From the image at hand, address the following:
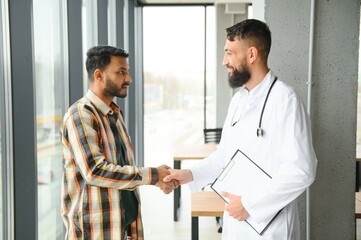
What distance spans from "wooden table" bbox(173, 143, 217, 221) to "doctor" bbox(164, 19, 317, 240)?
2.41 meters

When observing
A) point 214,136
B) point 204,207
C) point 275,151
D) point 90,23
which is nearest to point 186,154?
point 214,136

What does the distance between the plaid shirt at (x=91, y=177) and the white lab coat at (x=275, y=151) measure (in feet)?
1.50

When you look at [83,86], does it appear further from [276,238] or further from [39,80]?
[276,238]

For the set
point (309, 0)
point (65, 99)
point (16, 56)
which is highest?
point (309, 0)

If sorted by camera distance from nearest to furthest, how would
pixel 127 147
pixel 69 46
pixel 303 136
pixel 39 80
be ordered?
1. pixel 303 136
2. pixel 127 147
3. pixel 39 80
4. pixel 69 46

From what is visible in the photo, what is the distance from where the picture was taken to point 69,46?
3.07m

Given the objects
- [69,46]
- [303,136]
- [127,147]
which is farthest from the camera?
[69,46]

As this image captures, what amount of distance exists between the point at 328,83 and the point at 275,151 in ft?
2.82

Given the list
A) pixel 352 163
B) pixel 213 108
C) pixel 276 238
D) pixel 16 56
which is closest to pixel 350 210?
pixel 352 163

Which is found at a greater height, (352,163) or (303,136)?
(303,136)

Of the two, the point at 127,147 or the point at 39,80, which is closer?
the point at 127,147

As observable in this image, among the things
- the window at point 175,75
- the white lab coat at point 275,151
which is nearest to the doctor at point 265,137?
the white lab coat at point 275,151

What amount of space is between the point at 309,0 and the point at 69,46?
1.77 meters

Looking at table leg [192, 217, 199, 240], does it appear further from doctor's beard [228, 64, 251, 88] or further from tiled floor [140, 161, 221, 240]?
tiled floor [140, 161, 221, 240]
